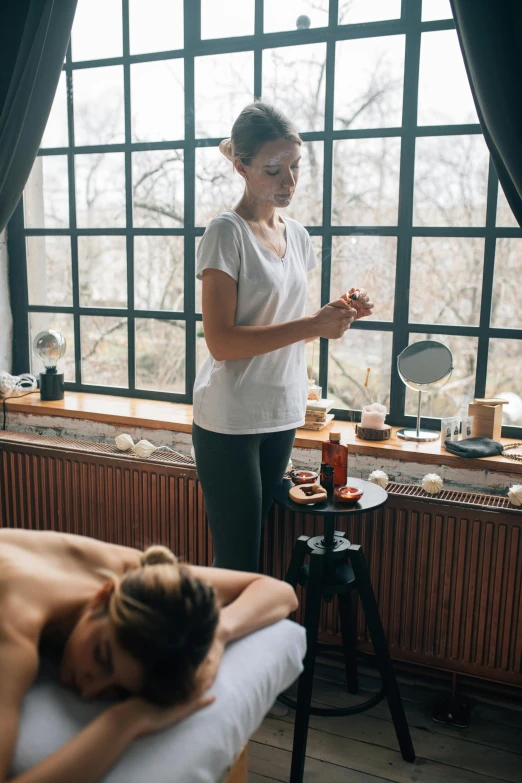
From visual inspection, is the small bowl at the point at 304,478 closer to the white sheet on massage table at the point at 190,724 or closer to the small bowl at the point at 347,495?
the small bowl at the point at 347,495

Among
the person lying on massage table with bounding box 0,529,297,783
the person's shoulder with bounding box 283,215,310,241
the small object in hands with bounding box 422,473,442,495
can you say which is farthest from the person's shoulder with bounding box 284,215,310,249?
the person lying on massage table with bounding box 0,529,297,783

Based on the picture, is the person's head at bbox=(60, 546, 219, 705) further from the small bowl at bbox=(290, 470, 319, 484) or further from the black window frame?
the black window frame

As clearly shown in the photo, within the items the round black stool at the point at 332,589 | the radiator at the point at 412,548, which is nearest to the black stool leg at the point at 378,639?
the round black stool at the point at 332,589

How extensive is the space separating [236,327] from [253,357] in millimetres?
122

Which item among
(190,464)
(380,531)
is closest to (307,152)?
(190,464)

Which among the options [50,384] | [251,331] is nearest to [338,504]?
[251,331]

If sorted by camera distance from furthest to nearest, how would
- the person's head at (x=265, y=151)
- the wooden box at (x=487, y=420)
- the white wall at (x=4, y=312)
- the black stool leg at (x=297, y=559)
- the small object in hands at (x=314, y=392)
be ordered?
the white wall at (x=4, y=312) < the small object in hands at (x=314, y=392) < the wooden box at (x=487, y=420) < the black stool leg at (x=297, y=559) < the person's head at (x=265, y=151)

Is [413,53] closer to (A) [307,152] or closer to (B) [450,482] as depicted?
(A) [307,152]

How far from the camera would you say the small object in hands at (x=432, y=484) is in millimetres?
2203

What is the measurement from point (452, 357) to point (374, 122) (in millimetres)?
886

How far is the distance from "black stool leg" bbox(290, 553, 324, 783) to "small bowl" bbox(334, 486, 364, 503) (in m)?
0.16

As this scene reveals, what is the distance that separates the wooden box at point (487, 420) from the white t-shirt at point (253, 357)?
73 cm

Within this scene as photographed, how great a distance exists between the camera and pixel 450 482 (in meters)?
2.34

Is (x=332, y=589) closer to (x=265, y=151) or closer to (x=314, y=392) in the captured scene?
(x=314, y=392)
